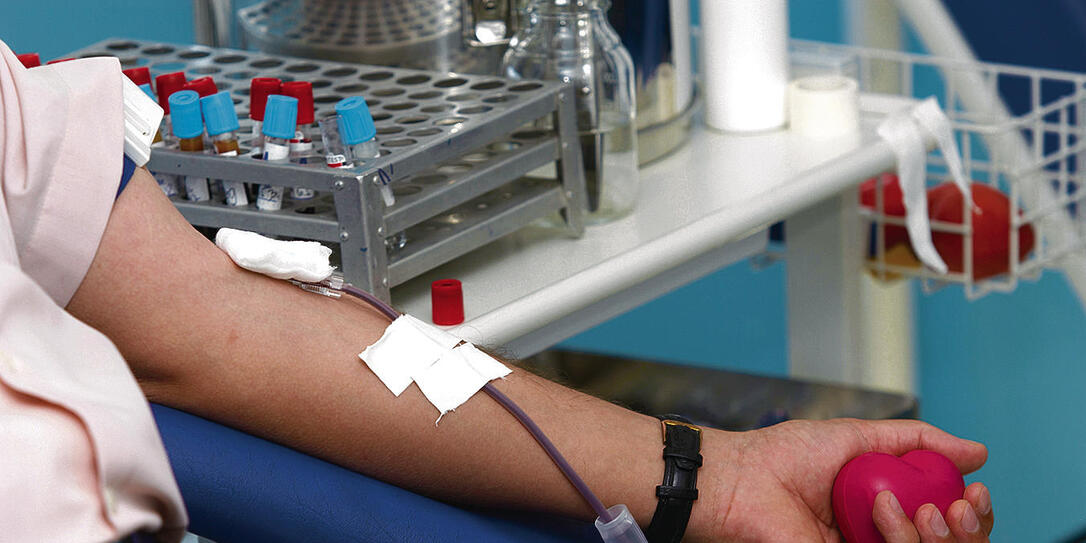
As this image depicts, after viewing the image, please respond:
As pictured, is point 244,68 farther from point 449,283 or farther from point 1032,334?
point 1032,334

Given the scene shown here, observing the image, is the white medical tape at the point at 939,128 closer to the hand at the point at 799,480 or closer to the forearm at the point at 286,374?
the hand at the point at 799,480

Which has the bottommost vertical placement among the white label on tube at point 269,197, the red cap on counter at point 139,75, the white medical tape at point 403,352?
the white medical tape at point 403,352

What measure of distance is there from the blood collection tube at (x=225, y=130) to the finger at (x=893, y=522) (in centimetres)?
55

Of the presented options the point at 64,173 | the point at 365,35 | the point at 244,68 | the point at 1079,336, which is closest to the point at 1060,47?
the point at 1079,336

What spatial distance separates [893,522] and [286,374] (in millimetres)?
425

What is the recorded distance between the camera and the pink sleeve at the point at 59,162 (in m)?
0.74

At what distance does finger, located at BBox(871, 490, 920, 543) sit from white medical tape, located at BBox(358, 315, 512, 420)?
0.92 feet

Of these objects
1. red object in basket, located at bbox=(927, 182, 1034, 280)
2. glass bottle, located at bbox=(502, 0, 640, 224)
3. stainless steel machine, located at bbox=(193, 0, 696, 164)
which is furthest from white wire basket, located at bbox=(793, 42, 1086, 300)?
glass bottle, located at bbox=(502, 0, 640, 224)

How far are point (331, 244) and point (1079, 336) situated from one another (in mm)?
1762

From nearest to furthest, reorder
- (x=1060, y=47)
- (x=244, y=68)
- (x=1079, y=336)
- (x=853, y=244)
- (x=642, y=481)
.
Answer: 1. (x=642, y=481)
2. (x=244, y=68)
3. (x=853, y=244)
4. (x=1060, y=47)
5. (x=1079, y=336)

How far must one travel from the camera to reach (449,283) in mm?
1009

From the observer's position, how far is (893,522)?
88 centimetres

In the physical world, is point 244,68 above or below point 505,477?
above

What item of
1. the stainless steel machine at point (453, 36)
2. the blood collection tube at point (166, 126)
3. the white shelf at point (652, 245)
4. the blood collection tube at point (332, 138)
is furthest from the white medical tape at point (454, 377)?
the stainless steel machine at point (453, 36)
